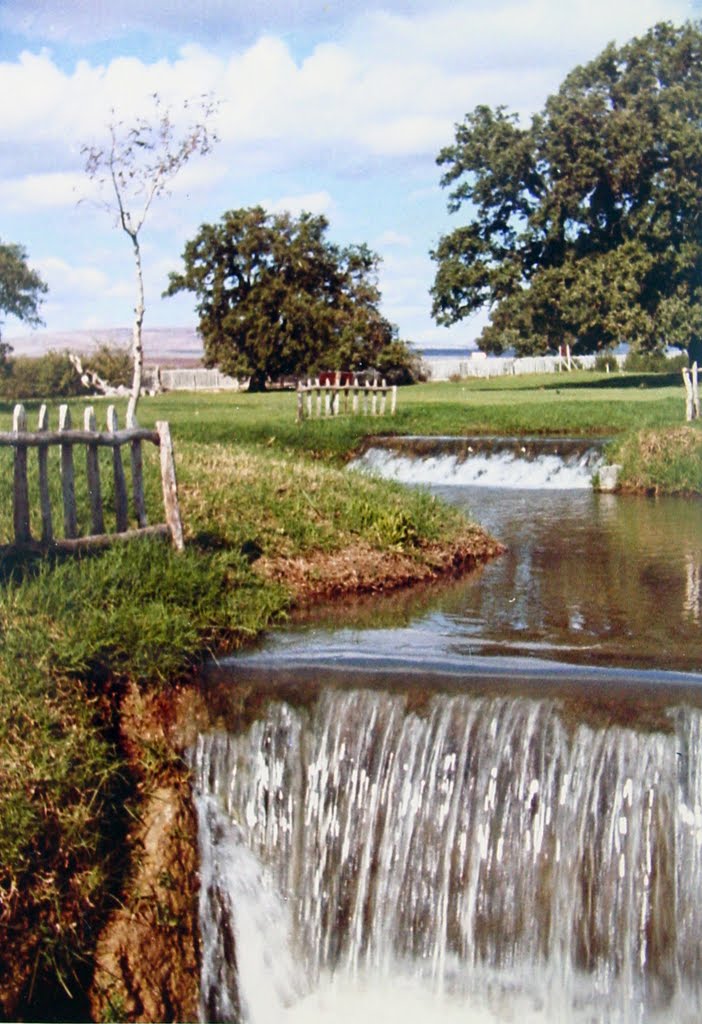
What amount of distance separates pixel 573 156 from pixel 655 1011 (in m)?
46.4

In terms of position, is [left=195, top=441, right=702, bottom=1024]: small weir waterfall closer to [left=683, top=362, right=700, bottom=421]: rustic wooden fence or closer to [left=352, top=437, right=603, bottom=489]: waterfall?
[left=352, top=437, right=603, bottom=489]: waterfall

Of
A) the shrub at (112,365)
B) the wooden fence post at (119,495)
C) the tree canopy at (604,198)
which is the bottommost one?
the wooden fence post at (119,495)

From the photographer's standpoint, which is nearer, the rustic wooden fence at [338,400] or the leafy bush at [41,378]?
the rustic wooden fence at [338,400]

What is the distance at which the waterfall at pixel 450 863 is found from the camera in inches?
279

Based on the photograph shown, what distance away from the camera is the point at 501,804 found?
7449mm

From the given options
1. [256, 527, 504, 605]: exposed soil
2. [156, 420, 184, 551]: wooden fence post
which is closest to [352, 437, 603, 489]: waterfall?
[256, 527, 504, 605]: exposed soil

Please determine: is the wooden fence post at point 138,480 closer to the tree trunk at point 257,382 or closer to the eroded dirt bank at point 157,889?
the eroded dirt bank at point 157,889

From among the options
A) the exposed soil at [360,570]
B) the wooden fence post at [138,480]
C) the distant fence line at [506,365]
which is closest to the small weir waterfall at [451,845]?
the wooden fence post at [138,480]

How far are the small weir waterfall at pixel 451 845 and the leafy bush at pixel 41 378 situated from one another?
4404 centimetres

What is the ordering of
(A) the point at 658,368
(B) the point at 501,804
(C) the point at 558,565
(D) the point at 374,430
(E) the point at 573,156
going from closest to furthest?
(B) the point at 501,804
(C) the point at 558,565
(D) the point at 374,430
(E) the point at 573,156
(A) the point at 658,368

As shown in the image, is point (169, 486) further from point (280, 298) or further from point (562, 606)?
point (280, 298)

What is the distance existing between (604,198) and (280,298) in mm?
13912

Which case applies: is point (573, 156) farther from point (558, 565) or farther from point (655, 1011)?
point (655, 1011)

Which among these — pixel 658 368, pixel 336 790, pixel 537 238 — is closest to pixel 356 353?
pixel 537 238
